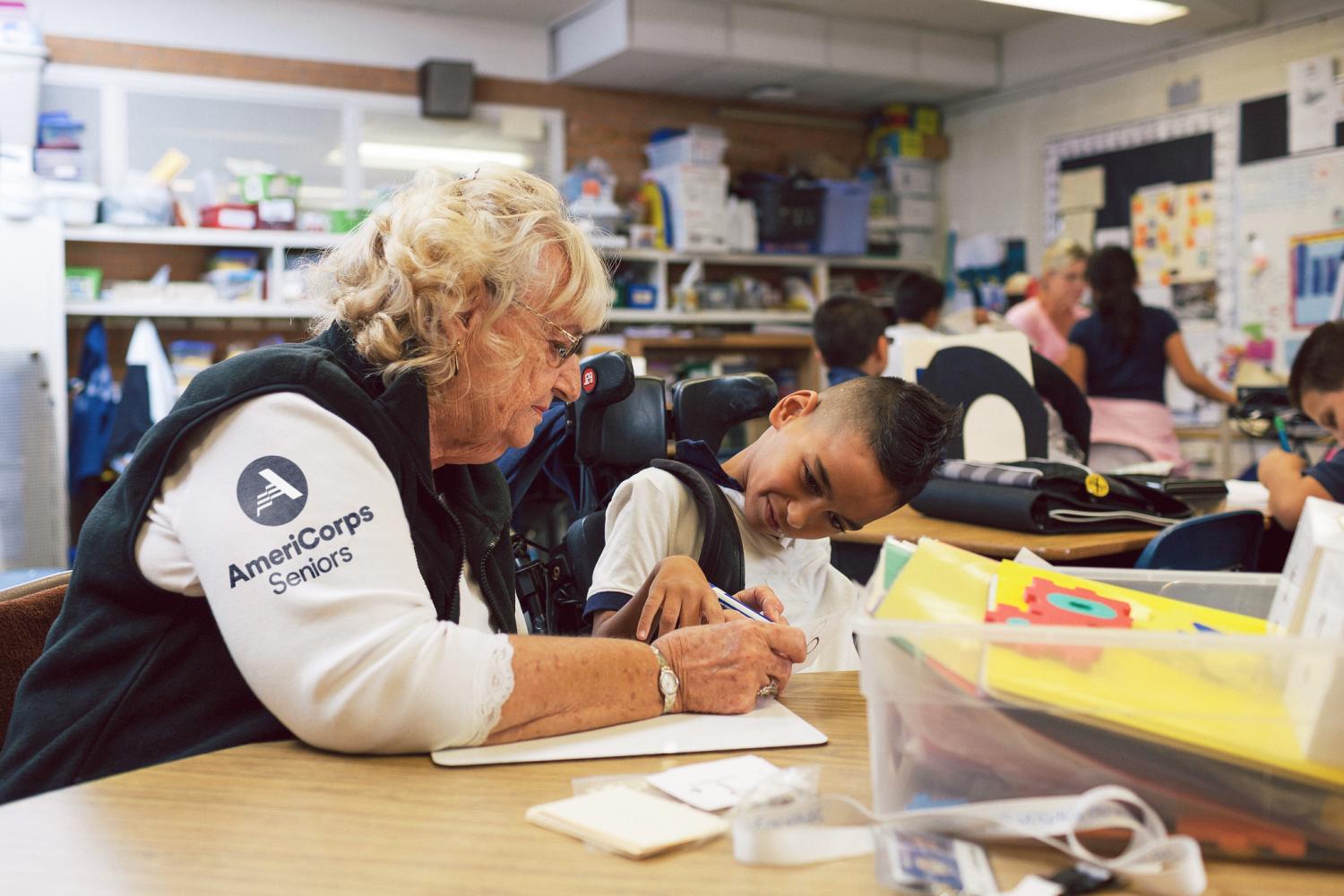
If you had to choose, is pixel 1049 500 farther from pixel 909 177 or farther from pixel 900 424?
pixel 909 177

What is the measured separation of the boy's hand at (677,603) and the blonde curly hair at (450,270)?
0.99 feet

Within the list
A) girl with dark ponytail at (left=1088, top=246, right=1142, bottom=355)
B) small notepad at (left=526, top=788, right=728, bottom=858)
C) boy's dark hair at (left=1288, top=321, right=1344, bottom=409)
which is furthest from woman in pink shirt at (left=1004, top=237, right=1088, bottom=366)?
small notepad at (left=526, top=788, right=728, bottom=858)

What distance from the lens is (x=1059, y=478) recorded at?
2592 mm

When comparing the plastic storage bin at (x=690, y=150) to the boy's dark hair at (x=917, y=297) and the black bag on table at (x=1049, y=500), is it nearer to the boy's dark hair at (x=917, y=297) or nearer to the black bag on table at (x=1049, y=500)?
the boy's dark hair at (x=917, y=297)

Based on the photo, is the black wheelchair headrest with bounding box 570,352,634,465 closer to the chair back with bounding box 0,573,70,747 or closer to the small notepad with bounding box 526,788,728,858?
the chair back with bounding box 0,573,70,747

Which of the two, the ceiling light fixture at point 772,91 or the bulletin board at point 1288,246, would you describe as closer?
the bulletin board at point 1288,246

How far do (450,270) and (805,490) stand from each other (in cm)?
73

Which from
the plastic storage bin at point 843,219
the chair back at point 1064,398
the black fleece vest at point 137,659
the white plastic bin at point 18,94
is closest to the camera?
the black fleece vest at point 137,659

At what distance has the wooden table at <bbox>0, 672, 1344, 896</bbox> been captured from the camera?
0.73 m

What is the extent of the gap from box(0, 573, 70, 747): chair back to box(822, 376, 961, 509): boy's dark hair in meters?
1.06

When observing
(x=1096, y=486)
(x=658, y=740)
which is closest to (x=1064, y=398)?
(x=1096, y=486)

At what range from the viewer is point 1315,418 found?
279 cm

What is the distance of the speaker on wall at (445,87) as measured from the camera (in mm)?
6152

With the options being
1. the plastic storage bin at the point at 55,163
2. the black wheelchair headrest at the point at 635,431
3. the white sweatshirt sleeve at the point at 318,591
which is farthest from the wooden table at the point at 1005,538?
the plastic storage bin at the point at 55,163
